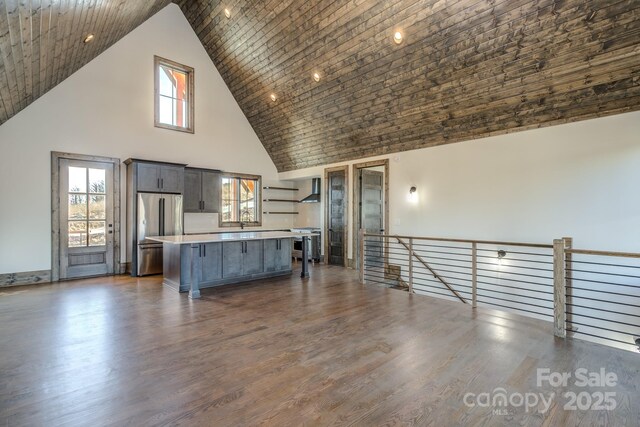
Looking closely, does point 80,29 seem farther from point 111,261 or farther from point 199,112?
point 111,261

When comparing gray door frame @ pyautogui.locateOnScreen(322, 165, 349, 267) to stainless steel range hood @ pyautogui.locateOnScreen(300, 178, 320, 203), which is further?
stainless steel range hood @ pyautogui.locateOnScreen(300, 178, 320, 203)

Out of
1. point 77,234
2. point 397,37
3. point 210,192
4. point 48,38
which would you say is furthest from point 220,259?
point 397,37

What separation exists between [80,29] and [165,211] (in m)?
3.54

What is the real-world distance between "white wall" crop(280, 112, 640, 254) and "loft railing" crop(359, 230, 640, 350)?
0.31 metres

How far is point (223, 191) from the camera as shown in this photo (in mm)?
8430

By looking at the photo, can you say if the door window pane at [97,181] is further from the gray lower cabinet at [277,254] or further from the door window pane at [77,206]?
the gray lower cabinet at [277,254]

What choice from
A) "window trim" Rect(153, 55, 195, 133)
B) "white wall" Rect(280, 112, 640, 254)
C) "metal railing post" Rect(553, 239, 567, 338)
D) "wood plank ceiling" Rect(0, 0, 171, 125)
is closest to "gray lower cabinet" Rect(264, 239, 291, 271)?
"white wall" Rect(280, 112, 640, 254)

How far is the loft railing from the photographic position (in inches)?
130

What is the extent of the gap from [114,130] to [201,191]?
216 centimetres

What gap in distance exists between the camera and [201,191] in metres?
7.69

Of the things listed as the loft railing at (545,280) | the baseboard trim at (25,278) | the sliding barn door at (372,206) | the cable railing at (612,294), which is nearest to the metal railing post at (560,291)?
the loft railing at (545,280)

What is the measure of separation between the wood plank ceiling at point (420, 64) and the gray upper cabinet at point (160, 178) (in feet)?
8.83

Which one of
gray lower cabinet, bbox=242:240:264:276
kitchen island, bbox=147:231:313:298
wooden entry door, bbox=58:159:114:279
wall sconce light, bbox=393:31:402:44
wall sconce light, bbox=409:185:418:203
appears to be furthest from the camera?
wall sconce light, bbox=409:185:418:203

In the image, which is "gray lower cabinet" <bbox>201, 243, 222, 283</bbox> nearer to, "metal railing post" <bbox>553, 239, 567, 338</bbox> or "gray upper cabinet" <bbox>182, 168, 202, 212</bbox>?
"gray upper cabinet" <bbox>182, 168, 202, 212</bbox>
